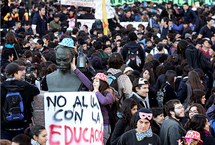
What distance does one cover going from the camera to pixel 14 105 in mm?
4492

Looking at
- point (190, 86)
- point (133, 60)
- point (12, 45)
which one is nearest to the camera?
point (190, 86)

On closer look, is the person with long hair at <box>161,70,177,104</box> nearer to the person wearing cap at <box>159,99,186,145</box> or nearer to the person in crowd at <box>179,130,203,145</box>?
the person wearing cap at <box>159,99,186,145</box>

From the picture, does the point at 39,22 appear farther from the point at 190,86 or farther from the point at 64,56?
the point at 64,56

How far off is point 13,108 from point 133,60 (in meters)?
5.39

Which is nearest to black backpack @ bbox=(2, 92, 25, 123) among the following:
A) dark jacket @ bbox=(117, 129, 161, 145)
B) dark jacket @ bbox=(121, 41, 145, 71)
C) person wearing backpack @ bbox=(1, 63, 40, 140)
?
person wearing backpack @ bbox=(1, 63, 40, 140)

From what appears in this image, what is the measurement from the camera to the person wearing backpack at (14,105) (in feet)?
14.8

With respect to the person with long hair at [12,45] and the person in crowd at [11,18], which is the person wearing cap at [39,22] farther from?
the person with long hair at [12,45]

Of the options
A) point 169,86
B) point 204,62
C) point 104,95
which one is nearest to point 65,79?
point 104,95

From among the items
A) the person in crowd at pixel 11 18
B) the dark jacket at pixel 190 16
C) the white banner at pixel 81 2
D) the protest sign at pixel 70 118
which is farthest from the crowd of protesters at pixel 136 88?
the dark jacket at pixel 190 16

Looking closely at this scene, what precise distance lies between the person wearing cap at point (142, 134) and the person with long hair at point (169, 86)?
9.93ft

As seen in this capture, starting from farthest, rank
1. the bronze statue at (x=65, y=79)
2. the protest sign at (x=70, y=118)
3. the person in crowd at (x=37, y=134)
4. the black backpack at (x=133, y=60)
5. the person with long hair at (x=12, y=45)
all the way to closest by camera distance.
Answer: the black backpack at (x=133, y=60)
the person with long hair at (x=12, y=45)
the bronze statue at (x=65, y=79)
the protest sign at (x=70, y=118)
the person in crowd at (x=37, y=134)

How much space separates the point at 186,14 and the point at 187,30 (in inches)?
162

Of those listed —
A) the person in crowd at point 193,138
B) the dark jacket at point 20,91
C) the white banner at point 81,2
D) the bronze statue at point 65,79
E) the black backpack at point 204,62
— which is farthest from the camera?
the white banner at point 81,2

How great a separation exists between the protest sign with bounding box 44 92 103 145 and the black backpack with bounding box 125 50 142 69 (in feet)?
15.8
